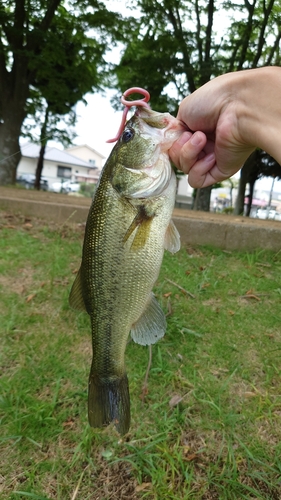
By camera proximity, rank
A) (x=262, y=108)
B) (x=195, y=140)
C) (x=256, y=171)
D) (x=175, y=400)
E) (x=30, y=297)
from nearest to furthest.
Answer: (x=262, y=108)
(x=195, y=140)
(x=175, y=400)
(x=30, y=297)
(x=256, y=171)

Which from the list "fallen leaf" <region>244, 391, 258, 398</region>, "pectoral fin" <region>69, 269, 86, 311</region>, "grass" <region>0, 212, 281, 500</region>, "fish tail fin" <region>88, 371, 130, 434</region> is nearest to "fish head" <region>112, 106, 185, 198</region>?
"pectoral fin" <region>69, 269, 86, 311</region>

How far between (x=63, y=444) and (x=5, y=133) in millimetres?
11087

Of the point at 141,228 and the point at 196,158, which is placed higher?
the point at 196,158

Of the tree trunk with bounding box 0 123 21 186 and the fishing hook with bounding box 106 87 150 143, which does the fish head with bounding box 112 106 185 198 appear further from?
the tree trunk with bounding box 0 123 21 186

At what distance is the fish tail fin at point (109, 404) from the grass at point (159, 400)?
0.76 m

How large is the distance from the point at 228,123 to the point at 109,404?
1469 mm

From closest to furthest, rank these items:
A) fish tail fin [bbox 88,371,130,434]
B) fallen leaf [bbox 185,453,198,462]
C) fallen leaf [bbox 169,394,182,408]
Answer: fish tail fin [bbox 88,371,130,434], fallen leaf [bbox 185,453,198,462], fallen leaf [bbox 169,394,182,408]

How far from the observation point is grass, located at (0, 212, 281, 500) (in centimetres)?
229

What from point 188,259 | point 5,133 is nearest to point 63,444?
point 188,259

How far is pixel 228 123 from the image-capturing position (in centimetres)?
176

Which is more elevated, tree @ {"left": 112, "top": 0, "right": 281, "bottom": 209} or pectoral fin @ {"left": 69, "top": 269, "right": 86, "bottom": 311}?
tree @ {"left": 112, "top": 0, "right": 281, "bottom": 209}

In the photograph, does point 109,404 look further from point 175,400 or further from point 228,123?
point 228,123

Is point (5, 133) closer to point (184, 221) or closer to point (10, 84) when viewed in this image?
point (10, 84)

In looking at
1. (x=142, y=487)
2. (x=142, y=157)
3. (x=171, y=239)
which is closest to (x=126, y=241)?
(x=171, y=239)
